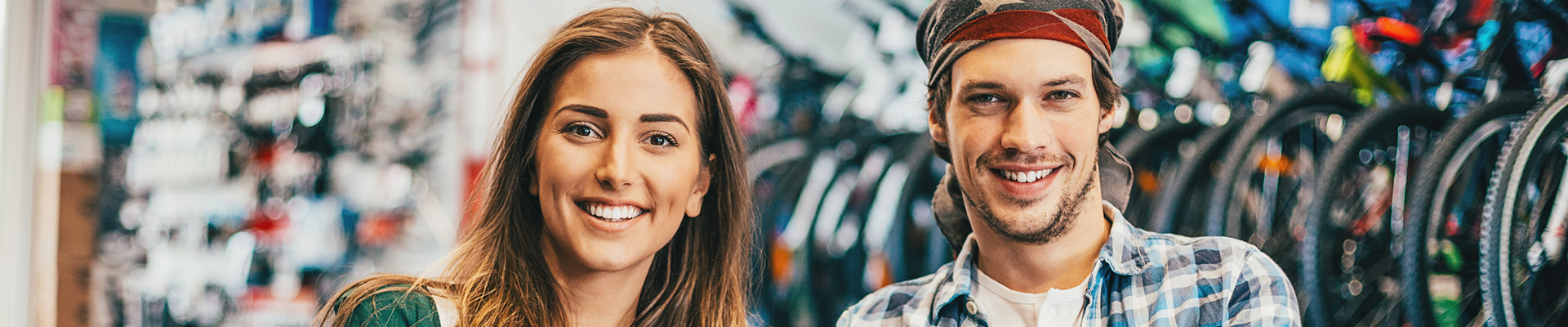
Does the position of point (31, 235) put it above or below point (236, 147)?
below

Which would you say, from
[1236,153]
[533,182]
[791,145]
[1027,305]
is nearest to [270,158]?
[791,145]

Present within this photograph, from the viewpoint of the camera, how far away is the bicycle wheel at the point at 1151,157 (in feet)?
9.05

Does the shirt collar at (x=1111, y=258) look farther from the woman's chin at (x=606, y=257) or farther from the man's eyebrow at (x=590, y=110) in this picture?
the man's eyebrow at (x=590, y=110)

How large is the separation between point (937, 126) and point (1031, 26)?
0.25 metres

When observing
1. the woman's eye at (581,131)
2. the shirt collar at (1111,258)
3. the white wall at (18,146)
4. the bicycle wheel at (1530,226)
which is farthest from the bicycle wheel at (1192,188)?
the white wall at (18,146)

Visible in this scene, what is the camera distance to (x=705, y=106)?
174 cm

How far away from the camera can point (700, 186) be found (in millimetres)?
1780

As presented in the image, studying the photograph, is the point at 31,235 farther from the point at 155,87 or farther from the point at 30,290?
the point at 155,87

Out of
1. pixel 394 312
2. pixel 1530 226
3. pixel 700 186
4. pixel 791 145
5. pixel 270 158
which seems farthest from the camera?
pixel 270 158

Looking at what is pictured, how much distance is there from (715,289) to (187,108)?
5747 mm

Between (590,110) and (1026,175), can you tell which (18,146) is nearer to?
(590,110)

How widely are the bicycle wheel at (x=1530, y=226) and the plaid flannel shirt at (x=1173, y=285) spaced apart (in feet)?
2.93

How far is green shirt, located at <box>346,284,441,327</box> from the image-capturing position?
5.02 ft

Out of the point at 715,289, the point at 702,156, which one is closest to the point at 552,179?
the point at 702,156
